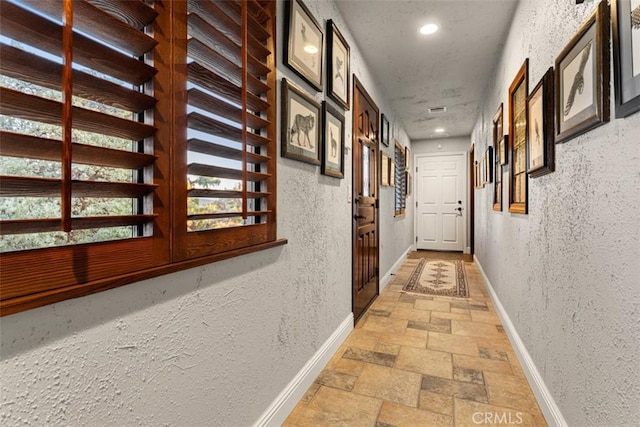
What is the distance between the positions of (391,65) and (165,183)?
2.93 m

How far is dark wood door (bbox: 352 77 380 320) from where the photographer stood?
8.92 ft

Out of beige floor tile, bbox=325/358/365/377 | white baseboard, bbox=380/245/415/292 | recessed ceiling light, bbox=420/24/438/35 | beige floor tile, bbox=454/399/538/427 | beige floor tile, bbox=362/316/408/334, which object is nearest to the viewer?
beige floor tile, bbox=454/399/538/427

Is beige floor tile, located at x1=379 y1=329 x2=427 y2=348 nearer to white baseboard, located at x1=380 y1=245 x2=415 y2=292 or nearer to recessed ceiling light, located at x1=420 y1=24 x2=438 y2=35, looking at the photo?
white baseboard, located at x1=380 y1=245 x2=415 y2=292

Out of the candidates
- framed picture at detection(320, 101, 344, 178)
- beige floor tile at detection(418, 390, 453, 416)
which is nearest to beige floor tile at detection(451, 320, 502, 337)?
beige floor tile at detection(418, 390, 453, 416)

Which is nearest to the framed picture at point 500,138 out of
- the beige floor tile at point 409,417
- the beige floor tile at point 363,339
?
the beige floor tile at point 363,339

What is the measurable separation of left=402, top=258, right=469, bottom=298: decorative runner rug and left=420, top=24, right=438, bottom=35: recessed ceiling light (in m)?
2.58

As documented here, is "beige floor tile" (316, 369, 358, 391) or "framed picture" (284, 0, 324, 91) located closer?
"framed picture" (284, 0, 324, 91)

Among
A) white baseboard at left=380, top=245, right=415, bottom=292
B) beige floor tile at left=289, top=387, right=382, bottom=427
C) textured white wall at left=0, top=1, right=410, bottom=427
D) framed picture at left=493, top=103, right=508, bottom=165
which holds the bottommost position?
beige floor tile at left=289, top=387, right=382, bottom=427

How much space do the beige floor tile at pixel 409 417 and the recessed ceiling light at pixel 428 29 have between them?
8.46 ft

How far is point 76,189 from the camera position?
683 millimetres

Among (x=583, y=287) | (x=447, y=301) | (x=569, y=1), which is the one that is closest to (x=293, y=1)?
(x=569, y=1)

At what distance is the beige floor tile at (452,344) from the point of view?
227 cm

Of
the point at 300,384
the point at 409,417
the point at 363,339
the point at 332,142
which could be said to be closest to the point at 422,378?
the point at 409,417

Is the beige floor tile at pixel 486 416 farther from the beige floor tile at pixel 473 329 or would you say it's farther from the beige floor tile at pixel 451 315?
the beige floor tile at pixel 451 315
